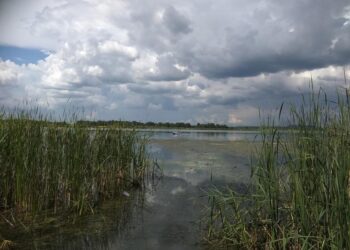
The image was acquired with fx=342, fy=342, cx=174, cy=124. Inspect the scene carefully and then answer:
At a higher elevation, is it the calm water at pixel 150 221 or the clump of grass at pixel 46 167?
the clump of grass at pixel 46 167

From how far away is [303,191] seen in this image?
4.11m

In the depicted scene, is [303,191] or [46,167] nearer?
[303,191]

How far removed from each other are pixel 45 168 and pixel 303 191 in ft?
16.7

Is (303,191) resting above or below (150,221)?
Result: above

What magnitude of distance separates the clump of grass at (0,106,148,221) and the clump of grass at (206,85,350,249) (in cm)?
321

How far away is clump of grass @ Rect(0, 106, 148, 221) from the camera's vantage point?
21.5 ft

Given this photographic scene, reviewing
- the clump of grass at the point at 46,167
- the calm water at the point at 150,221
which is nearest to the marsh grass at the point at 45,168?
the clump of grass at the point at 46,167

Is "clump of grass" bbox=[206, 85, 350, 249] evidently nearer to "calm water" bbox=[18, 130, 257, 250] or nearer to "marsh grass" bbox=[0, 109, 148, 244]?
"calm water" bbox=[18, 130, 257, 250]

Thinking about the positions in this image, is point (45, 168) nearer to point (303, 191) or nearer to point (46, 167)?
point (46, 167)

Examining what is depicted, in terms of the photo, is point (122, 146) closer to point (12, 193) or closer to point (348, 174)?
point (12, 193)

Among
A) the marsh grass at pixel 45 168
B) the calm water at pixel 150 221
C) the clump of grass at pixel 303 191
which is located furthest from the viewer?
the marsh grass at pixel 45 168

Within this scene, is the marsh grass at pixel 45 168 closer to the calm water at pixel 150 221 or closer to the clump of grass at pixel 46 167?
the clump of grass at pixel 46 167

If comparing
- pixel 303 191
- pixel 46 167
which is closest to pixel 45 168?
pixel 46 167

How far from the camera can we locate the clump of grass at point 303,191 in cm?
357
